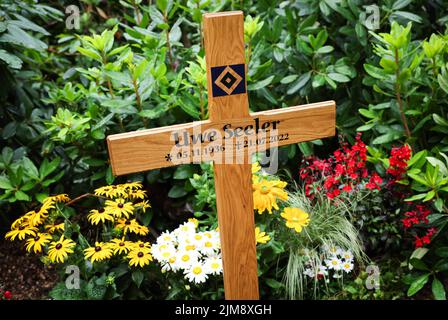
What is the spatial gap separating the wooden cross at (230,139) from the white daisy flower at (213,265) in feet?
0.55

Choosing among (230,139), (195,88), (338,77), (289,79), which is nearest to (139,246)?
(230,139)

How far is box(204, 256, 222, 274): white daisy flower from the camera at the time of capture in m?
2.69

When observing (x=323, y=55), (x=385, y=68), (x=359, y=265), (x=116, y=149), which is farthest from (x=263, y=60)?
(x=116, y=149)

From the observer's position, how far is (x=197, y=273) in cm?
268

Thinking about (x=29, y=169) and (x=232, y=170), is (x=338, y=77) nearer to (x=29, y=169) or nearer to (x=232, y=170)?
(x=232, y=170)

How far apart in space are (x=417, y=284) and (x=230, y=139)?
4.17ft

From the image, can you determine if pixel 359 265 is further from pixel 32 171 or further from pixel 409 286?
pixel 32 171

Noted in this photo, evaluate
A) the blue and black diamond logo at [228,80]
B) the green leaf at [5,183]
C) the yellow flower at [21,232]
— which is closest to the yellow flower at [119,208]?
the yellow flower at [21,232]

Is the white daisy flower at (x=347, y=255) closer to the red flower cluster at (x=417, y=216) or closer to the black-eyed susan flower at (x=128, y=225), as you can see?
the red flower cluster at (x=417, y=216)

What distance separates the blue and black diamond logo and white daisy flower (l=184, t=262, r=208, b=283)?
0.85 m

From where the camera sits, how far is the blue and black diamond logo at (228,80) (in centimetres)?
221

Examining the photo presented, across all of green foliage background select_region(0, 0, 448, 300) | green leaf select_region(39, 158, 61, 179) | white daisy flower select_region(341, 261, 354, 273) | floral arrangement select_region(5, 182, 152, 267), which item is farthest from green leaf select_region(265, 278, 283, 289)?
green leaf select_region(39, 158, 61, 179)

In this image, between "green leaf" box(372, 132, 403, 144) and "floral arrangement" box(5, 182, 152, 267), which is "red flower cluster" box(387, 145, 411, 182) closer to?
"green leaf" box(372, 132, 403, 144)

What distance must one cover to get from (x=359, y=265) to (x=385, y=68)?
1.01 m
